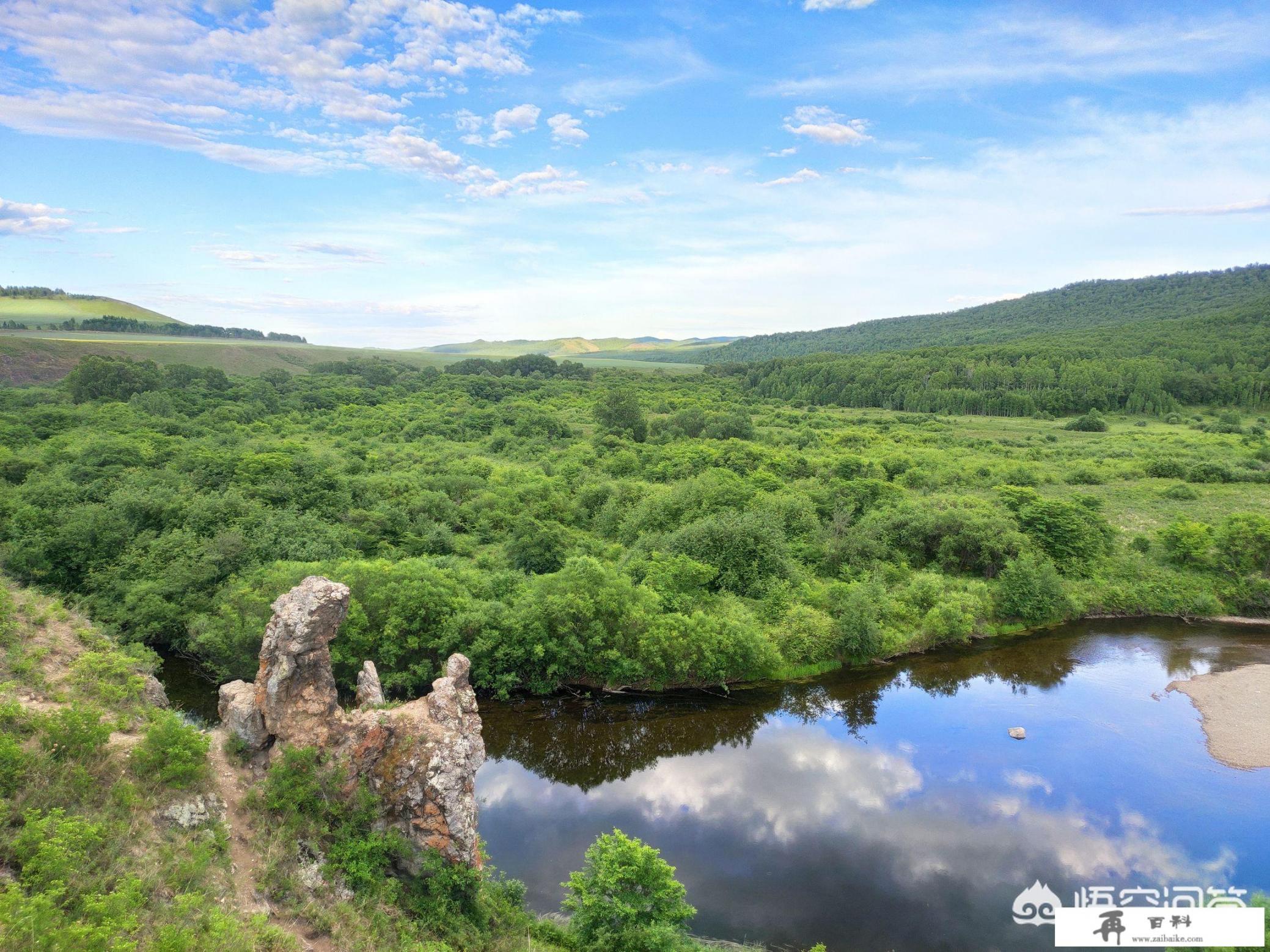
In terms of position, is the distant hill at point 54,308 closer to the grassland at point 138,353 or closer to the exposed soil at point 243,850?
the grassland at point 138,353

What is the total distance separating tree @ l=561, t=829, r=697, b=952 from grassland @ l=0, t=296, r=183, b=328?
180m

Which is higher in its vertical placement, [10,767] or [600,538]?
[10,767]

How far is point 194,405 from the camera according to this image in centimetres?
8625

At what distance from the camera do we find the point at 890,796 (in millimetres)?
26719

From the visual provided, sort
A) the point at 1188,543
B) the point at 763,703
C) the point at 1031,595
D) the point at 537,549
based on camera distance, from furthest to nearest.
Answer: the point at 1188,543 → the point at 537,549 → the point at 1031,595 → the point at 763,703

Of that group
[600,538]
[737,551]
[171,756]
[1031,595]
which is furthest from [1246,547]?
[171,756]

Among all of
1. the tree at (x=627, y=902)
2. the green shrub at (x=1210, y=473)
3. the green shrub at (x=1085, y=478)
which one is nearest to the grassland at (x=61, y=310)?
the tree at (x=627, y=902)

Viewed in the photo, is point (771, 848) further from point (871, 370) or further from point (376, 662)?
point (871, 370)

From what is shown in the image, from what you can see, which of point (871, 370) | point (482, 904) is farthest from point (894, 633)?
point (871, 370)

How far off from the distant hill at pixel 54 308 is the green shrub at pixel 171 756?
556ft

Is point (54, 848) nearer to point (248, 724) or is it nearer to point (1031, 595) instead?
point (248, 724)

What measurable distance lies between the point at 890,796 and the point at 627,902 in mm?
15012

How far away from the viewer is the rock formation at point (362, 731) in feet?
56.6

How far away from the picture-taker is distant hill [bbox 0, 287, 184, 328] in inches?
5472
